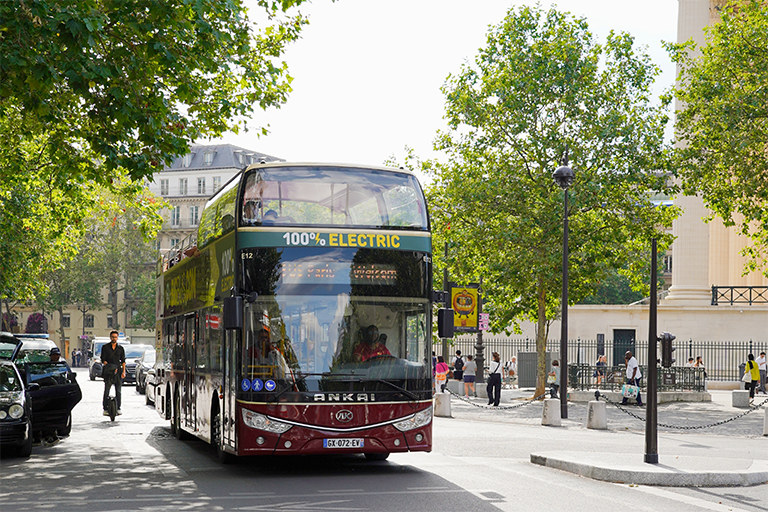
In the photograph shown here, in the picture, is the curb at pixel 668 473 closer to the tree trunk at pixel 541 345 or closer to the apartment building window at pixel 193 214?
the tree trunk at pixel 541 345

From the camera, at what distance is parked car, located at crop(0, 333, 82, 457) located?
15.1 m

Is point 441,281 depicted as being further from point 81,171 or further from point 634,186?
point 81,171

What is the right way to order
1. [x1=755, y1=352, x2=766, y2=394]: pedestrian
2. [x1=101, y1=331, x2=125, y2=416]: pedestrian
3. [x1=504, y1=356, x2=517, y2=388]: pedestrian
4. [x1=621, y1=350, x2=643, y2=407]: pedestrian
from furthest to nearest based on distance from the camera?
[x1=504, y1=356, x2=517, y2=388]: pedestrian, [x1=755, y1=352, x2=766, y2=394]: pedestrian, [x1=621, y1=350, x2=643, y2=407]: pedestrian, [x1=101, y1=331, x2=125, y2=416]: pedestrian

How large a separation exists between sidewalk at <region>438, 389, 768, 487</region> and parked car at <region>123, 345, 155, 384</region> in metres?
15.6

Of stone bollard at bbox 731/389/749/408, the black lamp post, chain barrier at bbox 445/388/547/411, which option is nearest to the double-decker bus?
the black lamp post

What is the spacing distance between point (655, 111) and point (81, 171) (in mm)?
23092

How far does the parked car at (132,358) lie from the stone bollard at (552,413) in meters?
25.2

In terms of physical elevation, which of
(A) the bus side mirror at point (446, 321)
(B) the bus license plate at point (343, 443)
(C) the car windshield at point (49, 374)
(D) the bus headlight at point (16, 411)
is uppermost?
(A) the bus side mirror at point (446, 321)

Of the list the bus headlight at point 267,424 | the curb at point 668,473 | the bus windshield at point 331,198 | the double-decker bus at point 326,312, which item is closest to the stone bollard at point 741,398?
the curb at point 668,473

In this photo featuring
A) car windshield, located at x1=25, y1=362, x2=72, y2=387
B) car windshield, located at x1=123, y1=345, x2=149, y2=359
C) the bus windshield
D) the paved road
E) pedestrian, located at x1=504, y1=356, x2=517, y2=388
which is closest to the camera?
the paved road

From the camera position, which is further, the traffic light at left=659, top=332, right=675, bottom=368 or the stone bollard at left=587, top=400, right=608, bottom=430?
the stone bollard at left=587, top=400, right=608, bottom=430

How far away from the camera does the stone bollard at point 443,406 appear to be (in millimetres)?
27812

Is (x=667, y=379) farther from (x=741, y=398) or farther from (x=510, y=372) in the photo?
(x=510, y=372)

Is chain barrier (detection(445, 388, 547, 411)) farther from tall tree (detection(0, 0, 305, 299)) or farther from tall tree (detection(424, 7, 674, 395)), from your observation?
tall tree (detection(0, 0, 305, 299))
